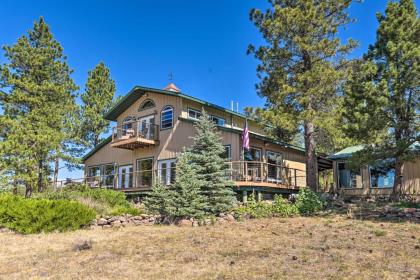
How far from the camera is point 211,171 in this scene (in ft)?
53.6

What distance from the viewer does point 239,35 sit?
25250 mm

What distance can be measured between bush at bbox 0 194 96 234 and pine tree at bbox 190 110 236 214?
5045 millimetres

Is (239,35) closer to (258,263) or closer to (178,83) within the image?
(178,83)

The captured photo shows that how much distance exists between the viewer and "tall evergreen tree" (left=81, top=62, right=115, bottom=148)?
34.1 metres

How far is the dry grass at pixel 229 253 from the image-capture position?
281 inches

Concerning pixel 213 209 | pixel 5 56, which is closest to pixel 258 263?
pixel 213 209

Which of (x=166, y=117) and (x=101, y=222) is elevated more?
(x=166, y=117)

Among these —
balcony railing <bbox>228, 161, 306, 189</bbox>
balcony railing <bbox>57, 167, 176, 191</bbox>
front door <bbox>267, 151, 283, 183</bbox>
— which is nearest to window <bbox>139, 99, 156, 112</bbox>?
balcony railing <bbox>57, 167, 176, 191</bbox>

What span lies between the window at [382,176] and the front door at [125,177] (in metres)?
15.3

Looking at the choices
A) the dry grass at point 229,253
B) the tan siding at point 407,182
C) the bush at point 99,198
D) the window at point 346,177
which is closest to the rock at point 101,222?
the bush at point 99,198

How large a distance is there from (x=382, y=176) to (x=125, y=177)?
16.4 meters

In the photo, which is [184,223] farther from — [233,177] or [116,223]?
[233,177]

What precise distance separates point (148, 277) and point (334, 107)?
1519 centimetres

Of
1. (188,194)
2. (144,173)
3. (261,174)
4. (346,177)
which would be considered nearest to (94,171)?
(144,173)
